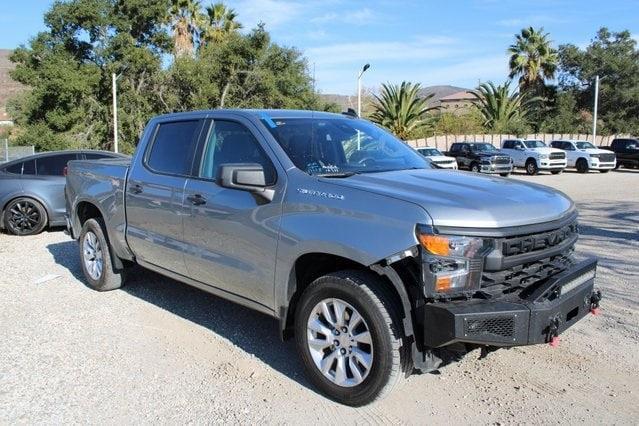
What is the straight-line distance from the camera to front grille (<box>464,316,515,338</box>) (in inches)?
129

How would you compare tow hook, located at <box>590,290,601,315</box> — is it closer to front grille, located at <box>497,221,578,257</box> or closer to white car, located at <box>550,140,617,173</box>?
front grille, located at <box>497,221,578,257</box>

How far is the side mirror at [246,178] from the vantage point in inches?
160

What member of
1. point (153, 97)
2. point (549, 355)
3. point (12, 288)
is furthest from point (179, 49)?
point (549, 355)

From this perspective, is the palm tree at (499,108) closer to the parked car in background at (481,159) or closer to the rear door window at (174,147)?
the parked car in background at (481,159)

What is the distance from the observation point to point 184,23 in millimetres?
43781

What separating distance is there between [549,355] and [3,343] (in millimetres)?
4440

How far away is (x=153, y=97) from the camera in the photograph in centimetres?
3916

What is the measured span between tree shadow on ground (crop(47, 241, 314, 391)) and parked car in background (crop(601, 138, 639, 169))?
33.3 m

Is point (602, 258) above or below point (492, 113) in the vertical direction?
below

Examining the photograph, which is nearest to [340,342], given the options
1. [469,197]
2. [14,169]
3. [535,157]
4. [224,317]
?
[469,197]

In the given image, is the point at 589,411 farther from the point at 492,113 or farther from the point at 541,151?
the point at 492,113

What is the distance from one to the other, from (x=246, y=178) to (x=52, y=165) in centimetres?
821

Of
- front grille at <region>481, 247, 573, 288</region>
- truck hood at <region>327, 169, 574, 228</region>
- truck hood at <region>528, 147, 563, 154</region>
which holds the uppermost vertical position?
truck hood at <region>528, 147, 563, 154</region>

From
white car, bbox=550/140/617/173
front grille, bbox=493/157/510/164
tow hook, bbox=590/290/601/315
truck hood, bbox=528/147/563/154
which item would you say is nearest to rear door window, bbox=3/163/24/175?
tow hook, bbox=590/290/601/315
